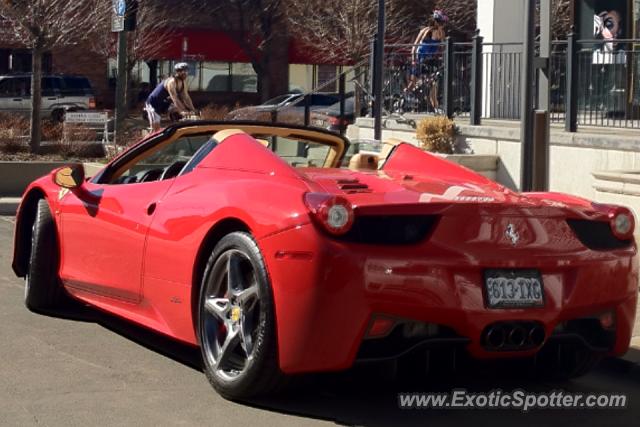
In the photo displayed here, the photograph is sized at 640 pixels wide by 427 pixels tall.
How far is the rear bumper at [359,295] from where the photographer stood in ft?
18.4

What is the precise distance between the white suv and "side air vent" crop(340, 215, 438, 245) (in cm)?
3464

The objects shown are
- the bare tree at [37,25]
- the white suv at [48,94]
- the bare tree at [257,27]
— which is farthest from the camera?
A: the bare tree at [257,27]

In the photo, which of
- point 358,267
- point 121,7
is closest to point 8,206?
point 121,7

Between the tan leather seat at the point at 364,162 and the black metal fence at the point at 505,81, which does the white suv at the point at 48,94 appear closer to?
the black metal fence at the point at 505,81

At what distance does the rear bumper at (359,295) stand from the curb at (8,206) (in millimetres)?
10868

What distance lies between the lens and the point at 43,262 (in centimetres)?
824

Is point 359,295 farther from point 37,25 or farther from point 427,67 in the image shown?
point 37,25

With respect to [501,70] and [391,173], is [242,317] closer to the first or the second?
[391,173]

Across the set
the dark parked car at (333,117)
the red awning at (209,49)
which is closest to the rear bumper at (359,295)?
the dark parked car at (333,117)

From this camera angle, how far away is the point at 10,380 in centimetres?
650

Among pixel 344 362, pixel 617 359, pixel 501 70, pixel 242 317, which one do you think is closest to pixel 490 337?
pixel 344 362

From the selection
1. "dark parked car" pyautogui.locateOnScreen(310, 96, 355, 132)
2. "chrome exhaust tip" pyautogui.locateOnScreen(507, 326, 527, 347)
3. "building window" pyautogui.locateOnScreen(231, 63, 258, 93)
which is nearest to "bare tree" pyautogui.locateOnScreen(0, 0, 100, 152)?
"dark parked car" pyautogui.locateOnScreen(310, 96, 355, 132)

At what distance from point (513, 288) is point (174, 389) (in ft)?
6.07

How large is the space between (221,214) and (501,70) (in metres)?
10.5
